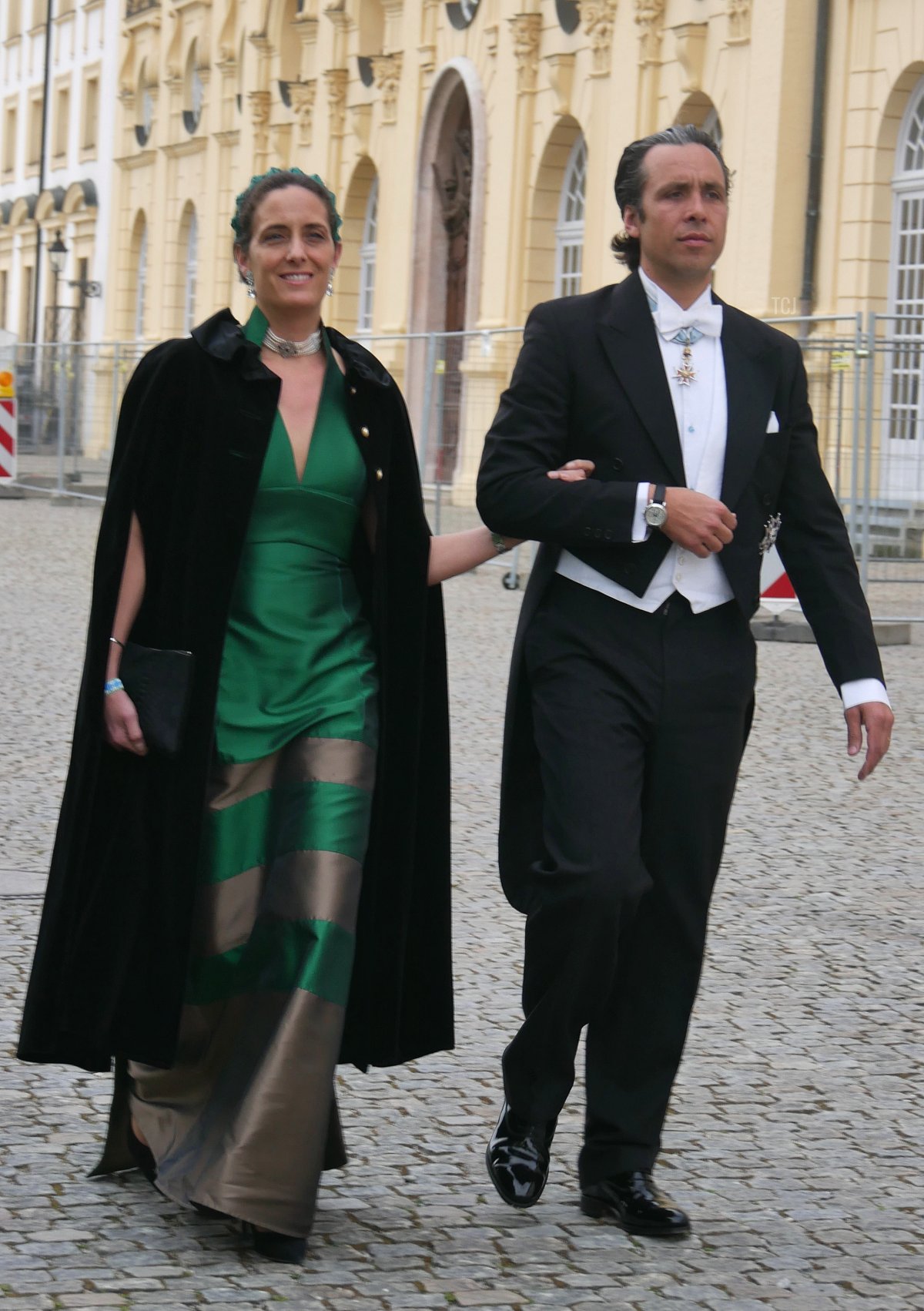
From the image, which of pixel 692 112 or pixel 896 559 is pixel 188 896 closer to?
pixel 896 559

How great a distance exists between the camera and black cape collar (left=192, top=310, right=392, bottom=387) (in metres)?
4.11

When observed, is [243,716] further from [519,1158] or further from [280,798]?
[519,1158]

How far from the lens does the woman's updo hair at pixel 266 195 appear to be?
4.13 meters

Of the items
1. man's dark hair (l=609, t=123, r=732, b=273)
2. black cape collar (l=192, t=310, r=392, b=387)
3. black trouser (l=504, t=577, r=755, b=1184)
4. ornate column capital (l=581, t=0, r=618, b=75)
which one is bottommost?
black trouser (l=504, t=577, r=755, b=1184)

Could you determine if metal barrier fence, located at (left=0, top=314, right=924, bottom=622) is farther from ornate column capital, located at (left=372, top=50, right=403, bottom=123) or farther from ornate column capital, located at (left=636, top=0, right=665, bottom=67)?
ornate column capital, located at (left=372, top=50, right=403, bottom=123)

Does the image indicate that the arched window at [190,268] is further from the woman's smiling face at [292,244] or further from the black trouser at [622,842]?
the black trouser at [622,842]

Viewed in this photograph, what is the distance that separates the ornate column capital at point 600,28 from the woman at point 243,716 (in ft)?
73.1

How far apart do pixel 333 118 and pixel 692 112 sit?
36.1ft

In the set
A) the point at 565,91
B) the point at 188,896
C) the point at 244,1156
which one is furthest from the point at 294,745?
the point at 565,91

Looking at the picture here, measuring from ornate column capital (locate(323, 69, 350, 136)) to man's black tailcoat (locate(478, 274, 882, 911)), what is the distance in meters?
30.8

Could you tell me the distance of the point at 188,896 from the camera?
403cm

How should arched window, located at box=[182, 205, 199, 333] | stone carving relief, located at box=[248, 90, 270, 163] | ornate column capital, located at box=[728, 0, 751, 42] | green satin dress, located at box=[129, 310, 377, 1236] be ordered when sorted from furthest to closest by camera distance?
arched window, located at box=[182, 205, 199, 333]
stone carving relief, located at box=[248, 90, 270, 163]
ornate column capital, located at box=[728, 0, 751, 42]
green satin dress, located at box=[129, 310, 377, 1236]

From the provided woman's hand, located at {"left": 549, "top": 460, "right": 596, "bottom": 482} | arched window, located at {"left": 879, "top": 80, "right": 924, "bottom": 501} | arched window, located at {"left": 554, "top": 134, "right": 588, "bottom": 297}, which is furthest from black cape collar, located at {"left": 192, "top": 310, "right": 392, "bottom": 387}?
arched window, located at {"left": 554, "top": 134, "right": 588, "bottom": 297}

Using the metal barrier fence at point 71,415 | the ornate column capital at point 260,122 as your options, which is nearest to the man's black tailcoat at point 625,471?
the metal barrier fence at point 71,415
